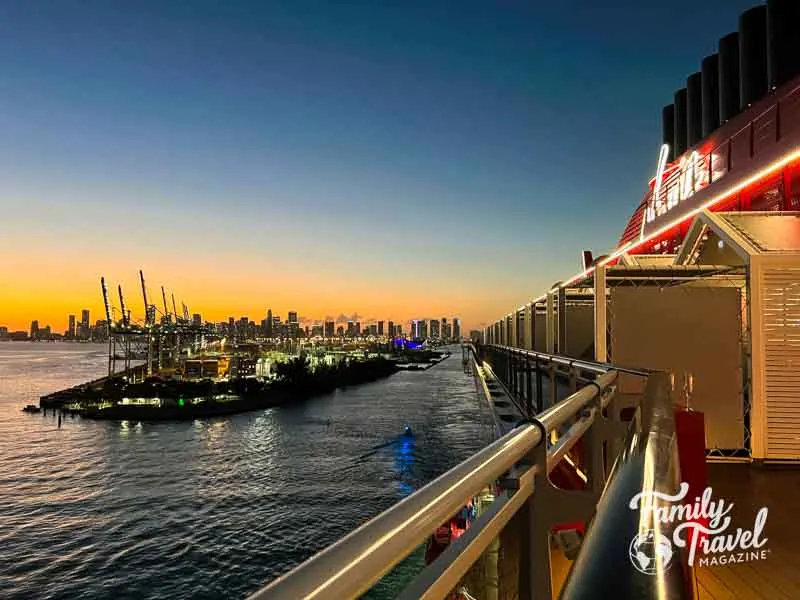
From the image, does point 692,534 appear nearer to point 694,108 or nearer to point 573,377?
point 573,377

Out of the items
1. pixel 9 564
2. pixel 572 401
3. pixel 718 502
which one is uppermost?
pixel 572 401

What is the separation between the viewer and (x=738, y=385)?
799 cm

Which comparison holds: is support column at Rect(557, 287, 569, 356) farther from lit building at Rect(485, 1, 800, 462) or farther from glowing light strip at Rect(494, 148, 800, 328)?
glowing light strip at Rect(494, 148, 800, 328)

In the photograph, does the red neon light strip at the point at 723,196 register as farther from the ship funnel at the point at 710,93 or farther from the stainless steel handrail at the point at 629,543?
the stainless steel handrail at the point at 629,543

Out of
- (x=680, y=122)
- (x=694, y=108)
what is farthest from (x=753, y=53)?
(x=680, y=122)

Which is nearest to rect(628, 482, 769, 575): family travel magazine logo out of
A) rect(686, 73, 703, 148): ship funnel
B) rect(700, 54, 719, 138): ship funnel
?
rect(700, 54, 719, 138): ship funnel

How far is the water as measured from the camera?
863 inches

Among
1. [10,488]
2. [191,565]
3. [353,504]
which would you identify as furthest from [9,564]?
[353,504]

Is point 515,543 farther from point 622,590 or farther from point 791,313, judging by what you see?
point 791,313

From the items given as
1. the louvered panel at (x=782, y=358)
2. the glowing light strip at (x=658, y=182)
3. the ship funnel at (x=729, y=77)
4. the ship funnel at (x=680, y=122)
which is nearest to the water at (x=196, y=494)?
the louvered panel at (x=782, y=358)

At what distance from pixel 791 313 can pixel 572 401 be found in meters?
6.68

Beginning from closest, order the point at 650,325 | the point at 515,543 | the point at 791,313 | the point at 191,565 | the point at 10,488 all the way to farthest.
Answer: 1. the point at 515,543
2. the point at 791,313
3. the point at 650,325
4. the point at 191,565
5. the point at 10,488

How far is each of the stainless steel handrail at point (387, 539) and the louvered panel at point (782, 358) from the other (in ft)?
24.6

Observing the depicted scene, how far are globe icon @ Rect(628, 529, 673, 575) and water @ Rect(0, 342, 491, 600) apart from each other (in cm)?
1010
